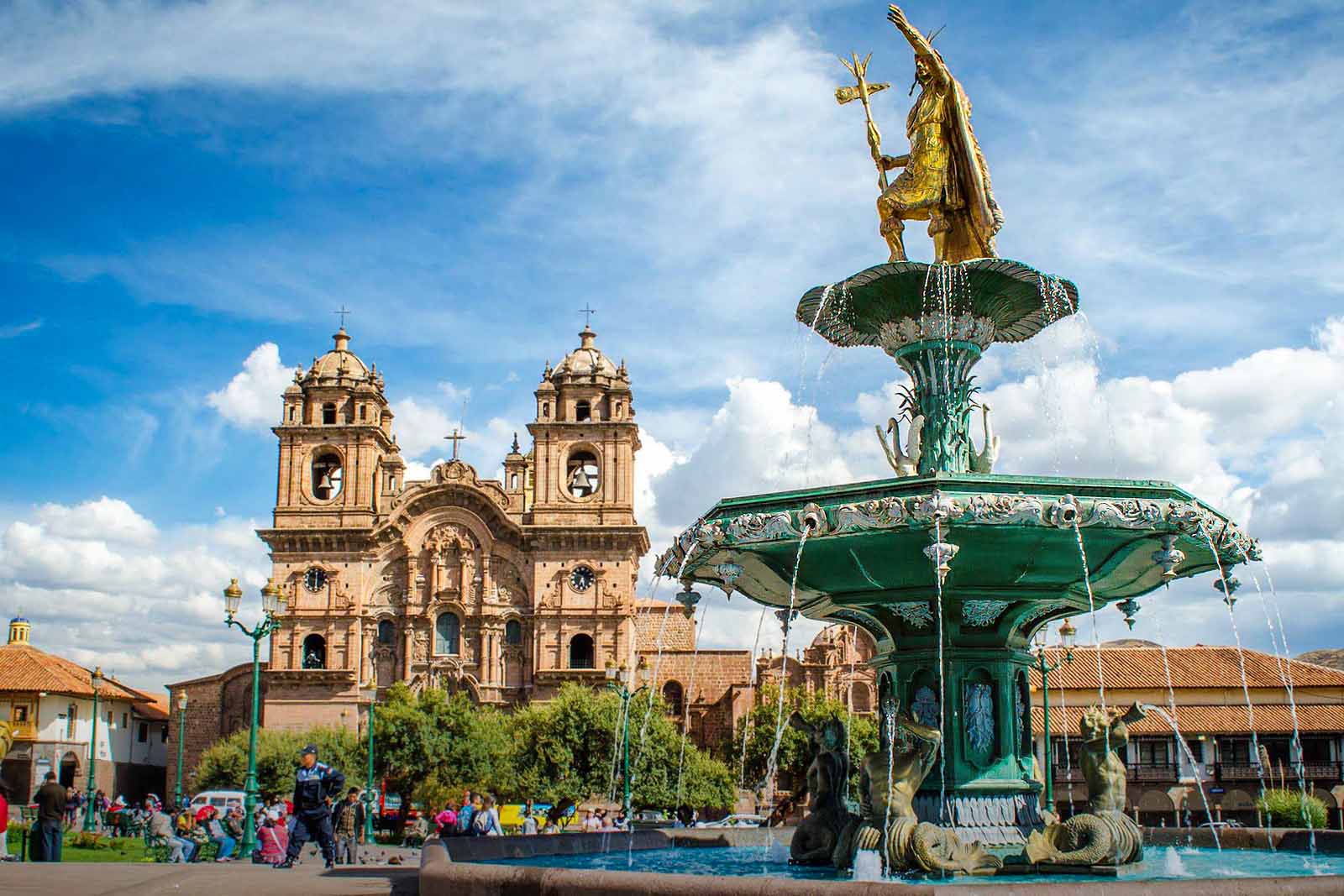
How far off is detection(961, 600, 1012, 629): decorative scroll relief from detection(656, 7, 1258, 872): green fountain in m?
0.01

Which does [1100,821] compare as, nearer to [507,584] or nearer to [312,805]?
[312,805]

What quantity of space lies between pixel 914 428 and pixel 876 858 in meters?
3.22

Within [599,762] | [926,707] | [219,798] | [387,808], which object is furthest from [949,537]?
[387,808]

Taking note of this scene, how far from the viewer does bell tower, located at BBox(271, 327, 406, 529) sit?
49.2 m

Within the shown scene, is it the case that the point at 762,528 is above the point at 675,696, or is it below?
above

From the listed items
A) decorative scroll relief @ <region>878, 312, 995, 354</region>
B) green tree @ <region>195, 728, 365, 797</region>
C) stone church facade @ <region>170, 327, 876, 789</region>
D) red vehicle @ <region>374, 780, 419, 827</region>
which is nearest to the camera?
decorative scroll relief @ <region>878, 312, 995, 354</region>

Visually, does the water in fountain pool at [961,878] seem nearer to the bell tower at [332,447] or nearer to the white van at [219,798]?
the white van at [219,798]

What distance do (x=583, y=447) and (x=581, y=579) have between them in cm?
472

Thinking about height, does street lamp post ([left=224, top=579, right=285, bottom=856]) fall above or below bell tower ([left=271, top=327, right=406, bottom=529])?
Answer: below

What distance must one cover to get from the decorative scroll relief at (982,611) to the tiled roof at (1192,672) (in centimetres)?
3364

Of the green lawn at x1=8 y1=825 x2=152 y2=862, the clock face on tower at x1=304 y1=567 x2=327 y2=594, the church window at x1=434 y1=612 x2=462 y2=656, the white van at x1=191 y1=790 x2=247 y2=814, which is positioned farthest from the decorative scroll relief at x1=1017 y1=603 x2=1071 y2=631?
the clock face on tower at x1=304 y1=567 x2=327 y2=594

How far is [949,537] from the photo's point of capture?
8.30m

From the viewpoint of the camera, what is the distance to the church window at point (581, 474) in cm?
4956

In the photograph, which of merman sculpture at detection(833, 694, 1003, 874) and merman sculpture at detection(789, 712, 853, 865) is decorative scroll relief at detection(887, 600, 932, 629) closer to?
merman sculpture at detection(789, 712, 853, 865)
